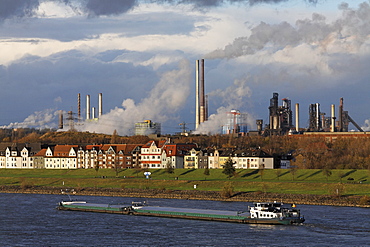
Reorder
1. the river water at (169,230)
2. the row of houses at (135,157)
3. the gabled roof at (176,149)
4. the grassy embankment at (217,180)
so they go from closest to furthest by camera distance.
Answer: the river water at (169,230), the grassy embankment at (217,180), the row of houses at (135,157), the gabled roof at (176,149)

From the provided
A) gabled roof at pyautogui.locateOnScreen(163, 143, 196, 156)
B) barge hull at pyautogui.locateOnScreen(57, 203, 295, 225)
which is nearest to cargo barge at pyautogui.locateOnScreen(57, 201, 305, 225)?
barge hull at pyautogui.locateOnScreen(57, 203, 295, 225)

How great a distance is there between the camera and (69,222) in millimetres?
85562

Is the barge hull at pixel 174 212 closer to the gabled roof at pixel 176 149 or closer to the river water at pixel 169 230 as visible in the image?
the river water at pixel 169 230

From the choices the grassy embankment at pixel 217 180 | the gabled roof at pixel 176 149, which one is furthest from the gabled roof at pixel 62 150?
the gabled roof at pixel 176 149

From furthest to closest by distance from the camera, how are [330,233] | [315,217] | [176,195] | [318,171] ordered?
1. [318,171]
2. [176,195]
3. [315,217]
4. [330,233]

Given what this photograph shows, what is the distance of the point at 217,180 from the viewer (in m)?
134

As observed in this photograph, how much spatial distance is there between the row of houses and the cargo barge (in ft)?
204

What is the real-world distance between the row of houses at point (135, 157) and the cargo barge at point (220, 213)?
62141 mm

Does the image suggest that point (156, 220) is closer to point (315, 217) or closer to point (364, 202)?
point (315, 217)

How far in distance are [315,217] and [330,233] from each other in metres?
12.7

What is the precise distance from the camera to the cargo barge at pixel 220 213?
82.9 m

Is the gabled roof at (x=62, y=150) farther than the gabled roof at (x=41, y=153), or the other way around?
the gabled roof at (x=41, y=153)

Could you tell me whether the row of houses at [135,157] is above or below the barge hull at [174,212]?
above

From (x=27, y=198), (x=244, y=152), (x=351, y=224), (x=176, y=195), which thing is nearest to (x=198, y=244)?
(x=351, y=224)
